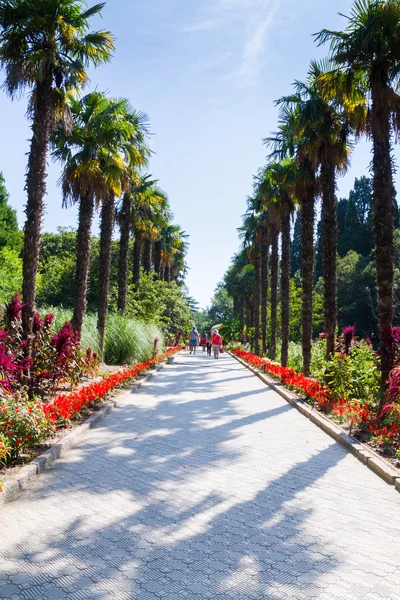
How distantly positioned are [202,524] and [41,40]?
10905 mm

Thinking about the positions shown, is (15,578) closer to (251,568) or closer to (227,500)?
(251,568)

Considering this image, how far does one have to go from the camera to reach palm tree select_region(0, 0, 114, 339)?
33.4 feet

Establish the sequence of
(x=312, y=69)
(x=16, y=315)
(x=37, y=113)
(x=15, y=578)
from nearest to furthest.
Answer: (x=15, y=578) → (x=16, y=315) → (x=37, y=113) → (x=312, y=69)

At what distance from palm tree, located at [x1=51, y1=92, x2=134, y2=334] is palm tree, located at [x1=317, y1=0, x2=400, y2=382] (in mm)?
8060

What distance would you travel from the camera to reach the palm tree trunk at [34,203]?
992cm

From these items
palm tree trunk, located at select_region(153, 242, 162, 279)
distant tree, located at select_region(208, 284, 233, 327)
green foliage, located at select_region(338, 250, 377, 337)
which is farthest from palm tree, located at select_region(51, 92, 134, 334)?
distant tree, located at select_region(208, 284, 233, 327)

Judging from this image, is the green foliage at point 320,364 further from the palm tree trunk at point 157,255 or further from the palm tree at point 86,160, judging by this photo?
the palm tree trunk at point 157,255

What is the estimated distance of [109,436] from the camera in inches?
300

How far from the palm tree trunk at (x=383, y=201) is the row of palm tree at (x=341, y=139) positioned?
0.02 metres

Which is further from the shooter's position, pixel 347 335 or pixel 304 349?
pixel 304 349

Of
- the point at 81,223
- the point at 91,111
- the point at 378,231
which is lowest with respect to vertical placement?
the point at 378,231

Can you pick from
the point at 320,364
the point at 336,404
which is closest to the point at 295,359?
the point at 320,364

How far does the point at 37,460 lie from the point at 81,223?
11132 mm

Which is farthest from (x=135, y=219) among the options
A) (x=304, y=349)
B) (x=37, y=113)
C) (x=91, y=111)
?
(x=37, y=113)
